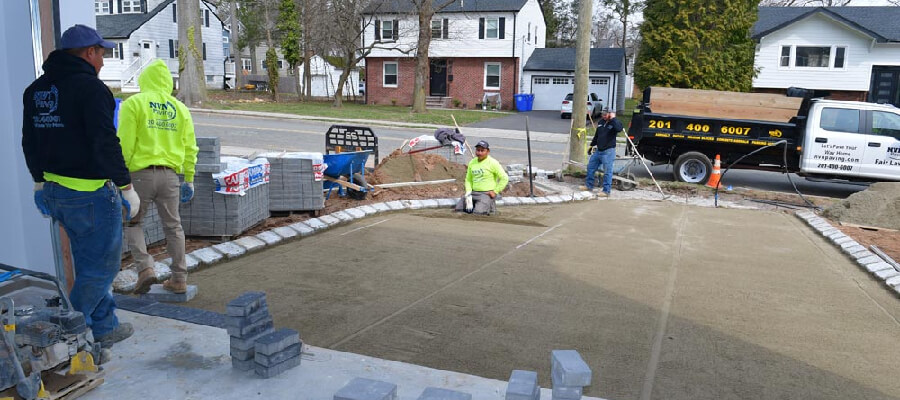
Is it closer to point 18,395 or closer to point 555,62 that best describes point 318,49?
point 555,62

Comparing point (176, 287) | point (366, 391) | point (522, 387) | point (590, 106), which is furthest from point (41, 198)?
point (590, 106)

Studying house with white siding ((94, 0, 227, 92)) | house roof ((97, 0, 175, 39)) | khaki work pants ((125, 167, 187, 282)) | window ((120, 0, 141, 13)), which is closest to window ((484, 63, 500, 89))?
house with white siding ((94, 0, 227, 92))

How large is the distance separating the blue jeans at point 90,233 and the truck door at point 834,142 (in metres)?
12.8

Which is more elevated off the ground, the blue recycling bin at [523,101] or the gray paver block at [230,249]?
the blue recycling bin at [523,101]

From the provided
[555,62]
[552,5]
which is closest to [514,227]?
[555,62]

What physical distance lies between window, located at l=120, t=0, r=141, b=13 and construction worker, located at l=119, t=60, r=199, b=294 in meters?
45.5

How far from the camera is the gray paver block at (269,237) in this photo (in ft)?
22.8

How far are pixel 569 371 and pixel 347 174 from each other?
701 cm

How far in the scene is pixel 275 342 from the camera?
3.72 metres

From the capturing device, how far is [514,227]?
856 cm

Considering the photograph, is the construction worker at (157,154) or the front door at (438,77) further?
the front door at (438,77)

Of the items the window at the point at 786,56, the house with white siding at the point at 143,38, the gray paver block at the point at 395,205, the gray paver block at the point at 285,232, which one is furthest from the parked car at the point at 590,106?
the gray paver block at the point at 285,232

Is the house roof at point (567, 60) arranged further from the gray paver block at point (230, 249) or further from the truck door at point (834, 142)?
the gray paver block at point (230, 249)

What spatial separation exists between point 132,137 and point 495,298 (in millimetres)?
3094
